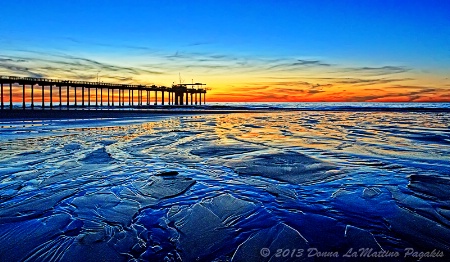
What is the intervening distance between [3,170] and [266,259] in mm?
6345

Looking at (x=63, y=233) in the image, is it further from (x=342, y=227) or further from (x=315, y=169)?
(x=315, y=169)

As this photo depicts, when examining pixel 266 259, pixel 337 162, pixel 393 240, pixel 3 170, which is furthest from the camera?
pixel 337 162

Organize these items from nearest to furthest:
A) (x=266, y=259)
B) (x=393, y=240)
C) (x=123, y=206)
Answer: (x=266, y=259) → (x=393, y=240) → (x=123, y=206)

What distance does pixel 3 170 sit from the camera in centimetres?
638

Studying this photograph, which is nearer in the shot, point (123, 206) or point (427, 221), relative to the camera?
point (427, 221)

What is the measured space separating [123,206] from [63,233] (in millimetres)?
1009

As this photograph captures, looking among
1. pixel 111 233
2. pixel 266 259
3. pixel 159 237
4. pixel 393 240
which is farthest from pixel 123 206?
pixel 393 240

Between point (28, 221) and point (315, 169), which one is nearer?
point (28, 221)

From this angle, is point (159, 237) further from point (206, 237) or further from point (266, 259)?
point (266, 259)

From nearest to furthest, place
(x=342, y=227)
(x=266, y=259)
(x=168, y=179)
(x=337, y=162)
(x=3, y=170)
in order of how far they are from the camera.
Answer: (x=266, y=259)
(x=342, y=227)
(x=168, y=179)
(x=3, y=170)
(x=337, y=162)

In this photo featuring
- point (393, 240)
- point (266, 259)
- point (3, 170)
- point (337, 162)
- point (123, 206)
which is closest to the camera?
point (266, 259)

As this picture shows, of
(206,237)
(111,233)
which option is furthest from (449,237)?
(111,233)

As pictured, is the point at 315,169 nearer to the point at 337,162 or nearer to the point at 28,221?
the point at 337,162

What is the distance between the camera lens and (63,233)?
10.9 feet
